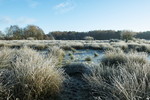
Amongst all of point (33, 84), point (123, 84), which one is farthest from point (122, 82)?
point (33, 84)

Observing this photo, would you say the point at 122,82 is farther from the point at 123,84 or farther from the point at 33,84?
the point at 33,84

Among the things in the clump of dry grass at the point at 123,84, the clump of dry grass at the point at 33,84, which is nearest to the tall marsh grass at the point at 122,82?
the clump of dry grass at the point at 123,84

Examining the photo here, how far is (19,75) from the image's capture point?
3.85m

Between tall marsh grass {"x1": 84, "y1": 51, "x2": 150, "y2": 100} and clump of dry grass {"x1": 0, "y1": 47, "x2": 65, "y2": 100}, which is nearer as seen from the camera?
tall marsh grass {"x1": 84, "y1": 51, "x2": 150, "y2": 100}

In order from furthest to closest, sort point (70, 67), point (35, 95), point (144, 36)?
point (144, 36) < point (70, 67) < point (35, 95)

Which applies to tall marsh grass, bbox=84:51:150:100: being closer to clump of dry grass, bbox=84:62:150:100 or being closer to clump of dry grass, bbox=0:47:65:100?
clump of dry grass, bbox=84:62:150:100

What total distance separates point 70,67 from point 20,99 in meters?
3.70

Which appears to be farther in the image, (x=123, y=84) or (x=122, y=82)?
(x=122, y=82)

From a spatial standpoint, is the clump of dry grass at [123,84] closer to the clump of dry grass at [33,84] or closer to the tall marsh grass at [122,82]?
the tall marsh grass at [122,82]

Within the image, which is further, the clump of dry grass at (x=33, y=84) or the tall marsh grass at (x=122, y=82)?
the clump of dry grass at (x=33, y=84)

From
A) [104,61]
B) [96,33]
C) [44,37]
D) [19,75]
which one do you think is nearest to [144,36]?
[96,33]

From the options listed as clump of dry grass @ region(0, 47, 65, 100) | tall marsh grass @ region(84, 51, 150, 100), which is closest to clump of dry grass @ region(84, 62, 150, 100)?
tall marsh grass @ region(84, 51, 150, 100)

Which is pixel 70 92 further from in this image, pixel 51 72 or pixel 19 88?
pixel 19 88

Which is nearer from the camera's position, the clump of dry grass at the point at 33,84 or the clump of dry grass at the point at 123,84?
the clump of dry grass at the point at 123,84
